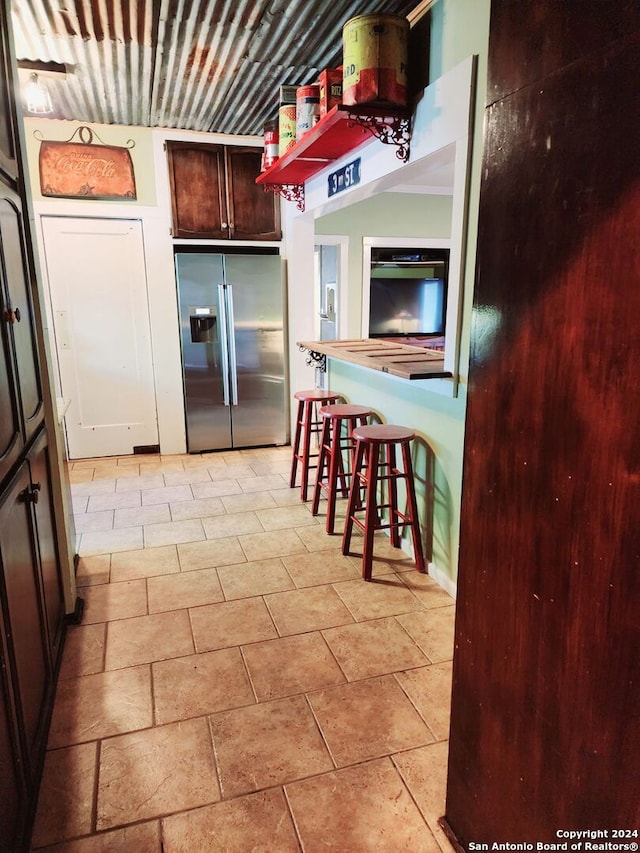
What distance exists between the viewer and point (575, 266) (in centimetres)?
89

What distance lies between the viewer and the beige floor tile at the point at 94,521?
3.44 m

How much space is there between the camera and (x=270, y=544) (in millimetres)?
3180

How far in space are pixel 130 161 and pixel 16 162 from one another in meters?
2.85

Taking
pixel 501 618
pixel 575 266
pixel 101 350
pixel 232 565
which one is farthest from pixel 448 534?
pixel 101 350

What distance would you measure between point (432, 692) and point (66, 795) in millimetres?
1239

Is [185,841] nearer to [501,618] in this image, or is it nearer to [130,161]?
[501,618]

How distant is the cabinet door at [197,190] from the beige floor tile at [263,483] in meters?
2.18

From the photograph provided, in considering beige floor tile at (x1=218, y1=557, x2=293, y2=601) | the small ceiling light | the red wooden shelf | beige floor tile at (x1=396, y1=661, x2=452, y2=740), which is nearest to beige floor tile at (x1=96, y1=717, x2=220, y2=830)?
beige floor tile at (x1=396, y1=661, x2=452, y2=740)

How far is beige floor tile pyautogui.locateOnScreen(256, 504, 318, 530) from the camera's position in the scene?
345cm

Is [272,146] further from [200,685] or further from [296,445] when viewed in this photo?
[200,685]

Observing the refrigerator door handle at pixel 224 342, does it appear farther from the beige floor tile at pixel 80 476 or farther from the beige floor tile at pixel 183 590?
the beige floor tile at pixel 183 590

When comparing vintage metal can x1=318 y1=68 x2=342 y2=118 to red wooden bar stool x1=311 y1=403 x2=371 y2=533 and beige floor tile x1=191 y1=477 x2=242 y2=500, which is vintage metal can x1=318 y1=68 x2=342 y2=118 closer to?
red wooden bar stool x1=311 y1=403 x2=371 y2=533

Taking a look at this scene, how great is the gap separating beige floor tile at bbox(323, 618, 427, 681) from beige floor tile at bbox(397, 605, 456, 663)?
1.5 inches

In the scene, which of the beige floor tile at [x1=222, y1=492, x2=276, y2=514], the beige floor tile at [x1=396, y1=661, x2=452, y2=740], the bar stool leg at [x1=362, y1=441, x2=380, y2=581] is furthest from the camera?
the beige floor tile at [x1=222, y1=492, x2=276, y2=514]
